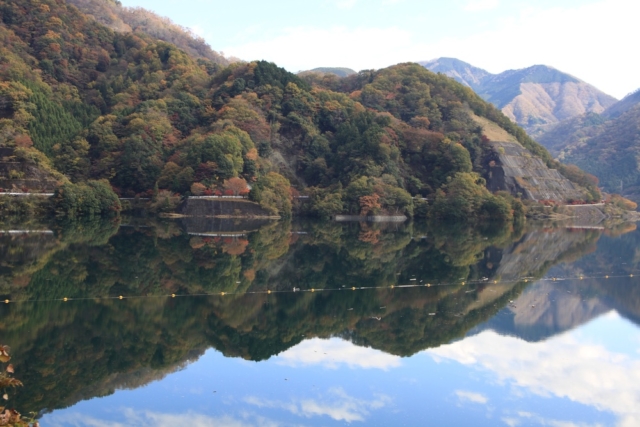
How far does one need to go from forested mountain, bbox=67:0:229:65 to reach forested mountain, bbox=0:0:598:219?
105 feet

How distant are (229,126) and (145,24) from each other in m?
83.9

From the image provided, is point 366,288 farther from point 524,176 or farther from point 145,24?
point 145,24

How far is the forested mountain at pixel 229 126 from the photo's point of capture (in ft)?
239

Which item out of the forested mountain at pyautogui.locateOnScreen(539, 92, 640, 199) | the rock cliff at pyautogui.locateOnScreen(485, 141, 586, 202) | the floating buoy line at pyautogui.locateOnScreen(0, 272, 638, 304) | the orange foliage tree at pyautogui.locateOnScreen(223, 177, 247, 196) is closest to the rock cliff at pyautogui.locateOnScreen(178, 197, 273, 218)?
the orange foliage tree at pyautogui.locateOnScreen(223, 177, 247, 196)

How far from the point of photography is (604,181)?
143 meters

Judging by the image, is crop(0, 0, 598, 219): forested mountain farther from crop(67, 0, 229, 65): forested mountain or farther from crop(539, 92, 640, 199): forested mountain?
crop(539, 92, 640, 199): forested mountain

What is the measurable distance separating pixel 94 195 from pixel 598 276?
47.1 meters

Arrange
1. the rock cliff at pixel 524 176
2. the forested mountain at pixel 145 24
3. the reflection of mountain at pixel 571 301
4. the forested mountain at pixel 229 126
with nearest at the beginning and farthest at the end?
1. the reflection of mountain at pixel 571 301
2. the forested mountain at pixel 229 126
3. the rock cliff at pixel 524 176
4. the forested mountain at pixel 145 24

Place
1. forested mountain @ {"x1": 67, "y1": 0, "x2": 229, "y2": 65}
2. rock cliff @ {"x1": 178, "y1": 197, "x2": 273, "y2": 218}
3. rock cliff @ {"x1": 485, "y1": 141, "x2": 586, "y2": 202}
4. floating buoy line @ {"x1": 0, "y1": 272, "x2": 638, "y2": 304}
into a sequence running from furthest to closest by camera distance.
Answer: forested mountain @ {"x1": 67, "y1": 0, "x2": 229, "y2": 65}, rock cliff @ {"x1": 485, "y1": 141, "x2": 586, "y2": 202}, rock cliff @ {"x1": 178, "y1": 197, "x2": 273, "y2": 218}, floating buoy line @ {"x1": 0, "y1": 272, "x2": 638, "y2": 304}

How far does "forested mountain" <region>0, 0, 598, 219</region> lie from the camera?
72.9m

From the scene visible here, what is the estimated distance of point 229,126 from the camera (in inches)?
3019

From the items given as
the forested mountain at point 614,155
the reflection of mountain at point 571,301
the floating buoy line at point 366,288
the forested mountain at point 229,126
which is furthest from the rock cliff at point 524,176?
the floating buoy line at point 366,288

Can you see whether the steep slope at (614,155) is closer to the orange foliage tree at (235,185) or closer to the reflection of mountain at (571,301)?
the orange foliage tree at (235,185)

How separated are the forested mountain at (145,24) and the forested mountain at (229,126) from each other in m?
31.9
